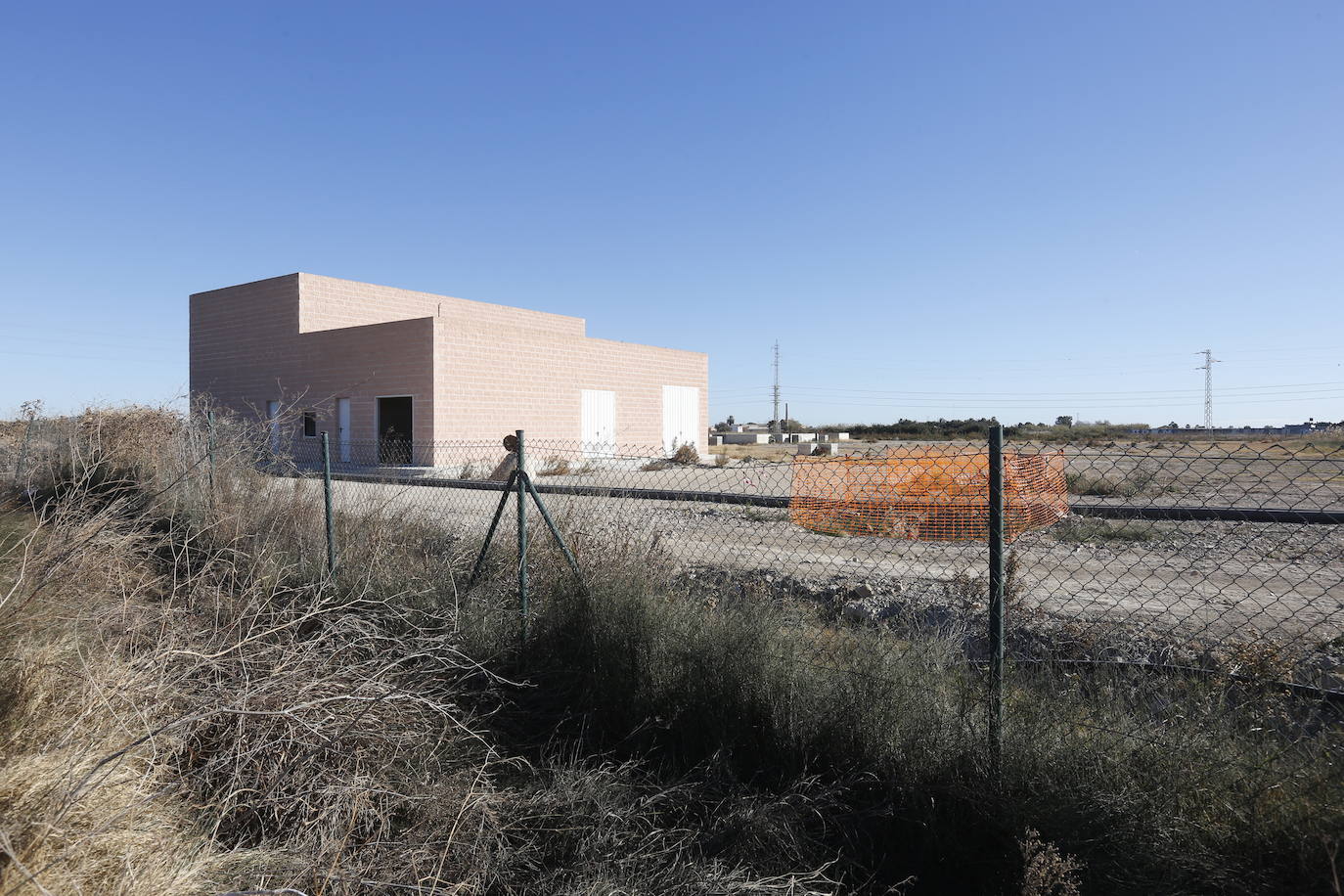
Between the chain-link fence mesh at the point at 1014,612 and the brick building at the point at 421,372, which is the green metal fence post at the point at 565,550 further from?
the brick building at the point at 421,372

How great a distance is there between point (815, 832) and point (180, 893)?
87.4 inches

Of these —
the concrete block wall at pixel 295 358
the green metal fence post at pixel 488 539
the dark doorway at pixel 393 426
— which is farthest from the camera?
the dark doorway at pixel 393 426

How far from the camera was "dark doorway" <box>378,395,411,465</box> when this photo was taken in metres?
24.1

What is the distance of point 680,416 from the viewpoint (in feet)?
110

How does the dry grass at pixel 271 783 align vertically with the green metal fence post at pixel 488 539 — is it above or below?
below

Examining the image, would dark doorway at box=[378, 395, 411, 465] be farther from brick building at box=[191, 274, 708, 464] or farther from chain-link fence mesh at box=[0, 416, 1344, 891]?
chain-link fence mesh at box=[0, 416, 1344, 891]

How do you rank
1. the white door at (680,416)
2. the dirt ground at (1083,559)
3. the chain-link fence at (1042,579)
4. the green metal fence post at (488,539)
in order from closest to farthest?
1. the chain-link fence at (1042,579)
2. the green metal fence post at (488,539)
3. the dirt ground at (1083,559)
4. the white door at (680,416)

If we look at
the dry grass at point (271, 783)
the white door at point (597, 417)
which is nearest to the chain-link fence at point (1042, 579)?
the dry grass at point (271, 783)

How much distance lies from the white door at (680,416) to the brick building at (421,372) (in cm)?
7

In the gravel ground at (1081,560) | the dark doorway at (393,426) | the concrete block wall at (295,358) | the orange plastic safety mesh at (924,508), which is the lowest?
the gravel ground at (1081,560)

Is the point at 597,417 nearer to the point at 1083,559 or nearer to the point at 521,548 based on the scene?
the point at 1083,559

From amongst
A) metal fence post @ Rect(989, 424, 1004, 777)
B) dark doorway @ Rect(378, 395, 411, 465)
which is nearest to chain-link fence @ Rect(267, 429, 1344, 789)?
metal fence post @ Rect(989, 424, 1004, 777)

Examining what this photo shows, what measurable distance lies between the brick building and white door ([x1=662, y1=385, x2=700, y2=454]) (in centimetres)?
7

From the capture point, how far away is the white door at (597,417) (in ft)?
93.7
